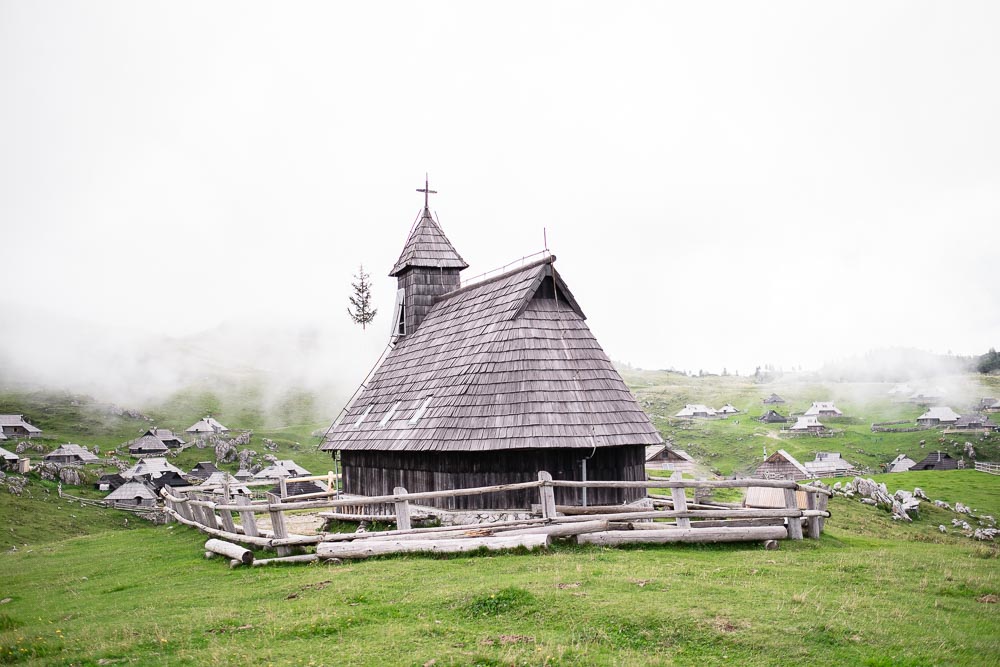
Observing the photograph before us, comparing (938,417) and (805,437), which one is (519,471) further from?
(938,417)

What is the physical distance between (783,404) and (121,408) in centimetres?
11443

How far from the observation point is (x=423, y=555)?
14.6 metres

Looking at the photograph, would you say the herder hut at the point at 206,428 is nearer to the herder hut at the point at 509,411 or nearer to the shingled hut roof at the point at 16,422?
the shingled hut roof at the point at 16,422

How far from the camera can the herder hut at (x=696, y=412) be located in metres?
119

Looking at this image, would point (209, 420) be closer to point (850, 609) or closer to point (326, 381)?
point (326, 381)

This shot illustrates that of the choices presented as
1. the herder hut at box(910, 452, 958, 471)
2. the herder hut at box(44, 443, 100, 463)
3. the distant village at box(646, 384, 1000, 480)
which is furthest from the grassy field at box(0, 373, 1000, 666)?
A: the herder hut at box(44, 443, 100, 463)

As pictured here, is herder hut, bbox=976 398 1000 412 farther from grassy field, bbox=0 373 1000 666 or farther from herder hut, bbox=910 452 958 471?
grassy field, bbox=0 373 1000 666

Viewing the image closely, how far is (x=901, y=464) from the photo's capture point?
74312 millimetres

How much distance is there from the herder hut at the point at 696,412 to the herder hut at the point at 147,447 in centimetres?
7729

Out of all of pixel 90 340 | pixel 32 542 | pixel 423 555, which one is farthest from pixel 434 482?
pixel 90 340

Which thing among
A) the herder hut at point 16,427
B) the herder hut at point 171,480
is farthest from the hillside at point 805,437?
the herder hut at point 16,427

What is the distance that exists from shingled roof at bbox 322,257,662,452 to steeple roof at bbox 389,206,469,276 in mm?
5648

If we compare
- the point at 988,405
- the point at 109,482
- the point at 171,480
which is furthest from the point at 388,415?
the point at 988,405

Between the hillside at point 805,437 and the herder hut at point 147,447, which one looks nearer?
the hillside at point 805,437
